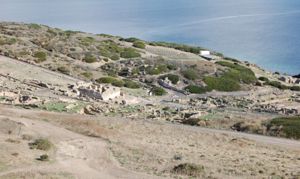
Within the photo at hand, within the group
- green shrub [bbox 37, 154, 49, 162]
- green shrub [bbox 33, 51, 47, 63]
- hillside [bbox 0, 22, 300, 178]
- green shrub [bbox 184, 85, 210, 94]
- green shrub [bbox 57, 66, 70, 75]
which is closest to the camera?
green shrub [bbox 37, 154, 49, 162]

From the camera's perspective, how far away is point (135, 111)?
130 ft

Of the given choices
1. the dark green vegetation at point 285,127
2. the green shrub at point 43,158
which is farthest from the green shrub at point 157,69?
Result: the green shrub at point 43,158

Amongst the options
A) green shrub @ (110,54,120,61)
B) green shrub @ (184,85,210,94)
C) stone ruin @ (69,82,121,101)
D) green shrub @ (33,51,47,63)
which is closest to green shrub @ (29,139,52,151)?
stone ruin @ (69,82,121,101)

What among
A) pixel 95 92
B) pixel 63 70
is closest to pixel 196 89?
pixel 95 92

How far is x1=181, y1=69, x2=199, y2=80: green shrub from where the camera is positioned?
55044 millimetres

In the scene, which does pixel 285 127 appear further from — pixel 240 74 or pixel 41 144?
pixel 240 74

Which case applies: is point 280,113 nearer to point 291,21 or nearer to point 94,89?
point 94,89

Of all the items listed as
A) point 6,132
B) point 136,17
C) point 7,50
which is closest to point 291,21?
point 136,17

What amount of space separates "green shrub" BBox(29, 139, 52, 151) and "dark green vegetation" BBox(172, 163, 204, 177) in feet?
22.1

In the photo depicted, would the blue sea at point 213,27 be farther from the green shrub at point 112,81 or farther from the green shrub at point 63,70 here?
the green shrub at point 63,70

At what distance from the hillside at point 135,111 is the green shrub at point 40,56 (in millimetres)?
107

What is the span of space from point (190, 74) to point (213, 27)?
9367 cm

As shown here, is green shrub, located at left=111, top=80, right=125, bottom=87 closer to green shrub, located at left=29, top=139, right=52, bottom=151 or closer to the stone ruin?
the stone ruin

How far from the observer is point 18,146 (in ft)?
84.2
